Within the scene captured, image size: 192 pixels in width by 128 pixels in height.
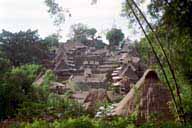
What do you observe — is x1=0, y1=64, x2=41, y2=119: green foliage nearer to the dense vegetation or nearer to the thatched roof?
the dense vegetation

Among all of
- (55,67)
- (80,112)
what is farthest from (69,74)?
(80,112)

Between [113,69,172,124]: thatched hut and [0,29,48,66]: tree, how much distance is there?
50.9ft

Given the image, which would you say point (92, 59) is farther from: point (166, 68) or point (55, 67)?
point (166, 68)

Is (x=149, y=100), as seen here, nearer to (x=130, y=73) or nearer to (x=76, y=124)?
(x=76, y=124)

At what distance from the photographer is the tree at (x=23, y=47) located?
2831 cm

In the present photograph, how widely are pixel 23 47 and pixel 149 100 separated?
718 inches

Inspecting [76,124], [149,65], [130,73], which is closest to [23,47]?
[130,73]

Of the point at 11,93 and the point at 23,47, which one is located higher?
the point at 23,47

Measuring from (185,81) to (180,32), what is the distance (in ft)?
6.03

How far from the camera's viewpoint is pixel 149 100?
12359 mm

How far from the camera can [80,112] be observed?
531 inches

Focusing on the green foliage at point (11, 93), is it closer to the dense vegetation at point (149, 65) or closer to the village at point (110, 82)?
the dense vegetation at point (149, 65)

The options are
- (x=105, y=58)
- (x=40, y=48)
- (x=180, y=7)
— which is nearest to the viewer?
(x=180, y=7)

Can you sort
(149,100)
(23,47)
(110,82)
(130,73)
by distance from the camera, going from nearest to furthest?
(149,100)
(130,73)
(110,82)
(23,47)
